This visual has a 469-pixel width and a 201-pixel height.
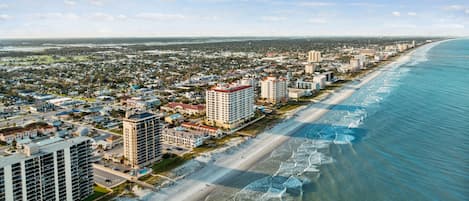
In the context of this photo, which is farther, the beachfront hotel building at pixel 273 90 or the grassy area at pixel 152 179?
the beachfront hotel building at pixel 273 90

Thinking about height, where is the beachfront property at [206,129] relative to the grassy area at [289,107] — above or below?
below

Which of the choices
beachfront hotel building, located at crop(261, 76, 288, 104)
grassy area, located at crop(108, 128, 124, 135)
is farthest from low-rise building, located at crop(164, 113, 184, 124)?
beachfront hotel building, located at crop(261, 76, 288, 104)

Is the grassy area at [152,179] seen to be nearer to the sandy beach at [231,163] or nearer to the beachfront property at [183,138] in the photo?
the sandy beach at [231,163]

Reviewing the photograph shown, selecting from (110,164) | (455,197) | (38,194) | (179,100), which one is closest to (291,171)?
(455,197)

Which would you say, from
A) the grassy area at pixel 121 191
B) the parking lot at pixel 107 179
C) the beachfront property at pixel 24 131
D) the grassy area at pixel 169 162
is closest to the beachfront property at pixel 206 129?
the grassy area at pixel 169 162

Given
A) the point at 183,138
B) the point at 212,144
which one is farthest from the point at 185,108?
the point at 212,144

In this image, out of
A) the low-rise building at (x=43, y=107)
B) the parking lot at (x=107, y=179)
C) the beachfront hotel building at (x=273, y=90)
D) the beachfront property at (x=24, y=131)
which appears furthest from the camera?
the beachfront hotel building at (x=273, y=90)
